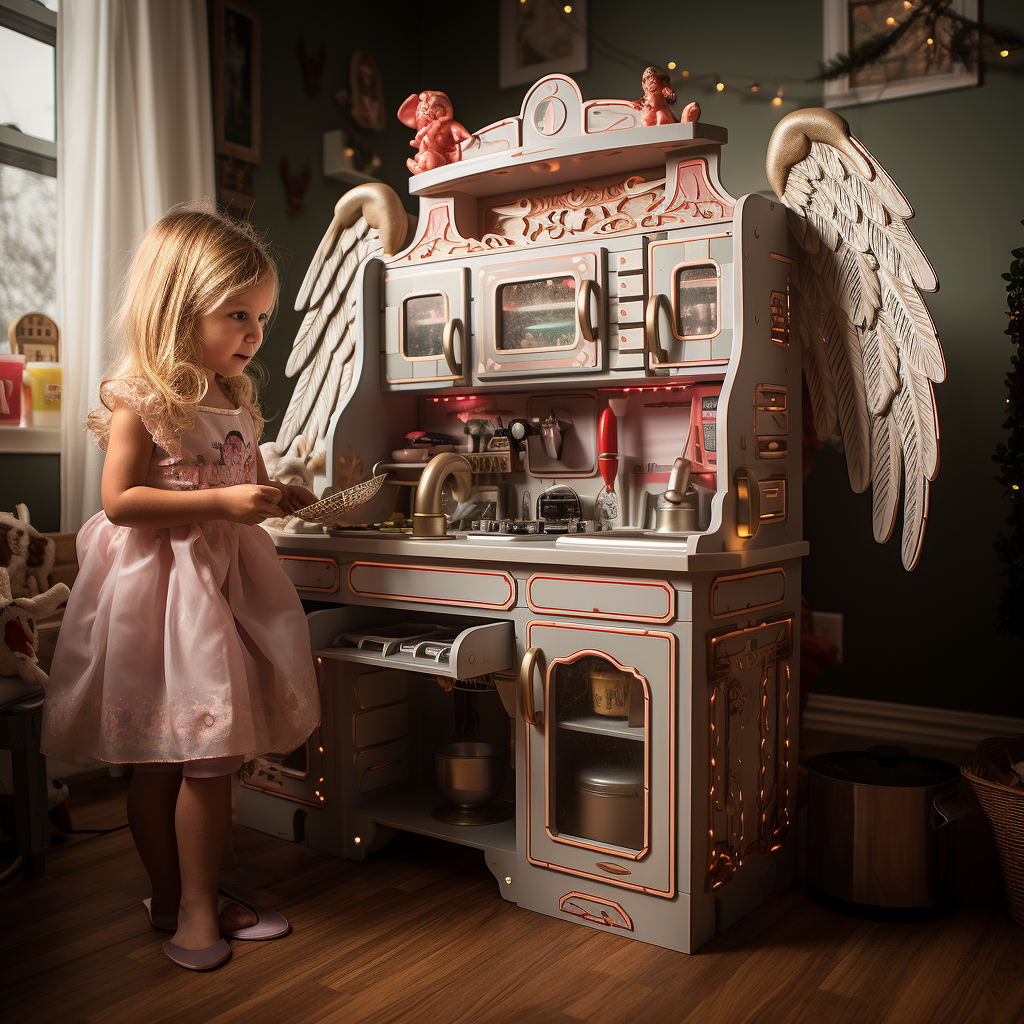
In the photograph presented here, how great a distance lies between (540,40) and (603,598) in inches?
101

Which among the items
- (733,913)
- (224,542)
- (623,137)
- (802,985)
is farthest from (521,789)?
(623,137)

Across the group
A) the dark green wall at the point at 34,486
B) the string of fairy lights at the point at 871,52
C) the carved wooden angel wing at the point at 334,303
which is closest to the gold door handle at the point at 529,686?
the carved wooden angel wing at the point at 334,303

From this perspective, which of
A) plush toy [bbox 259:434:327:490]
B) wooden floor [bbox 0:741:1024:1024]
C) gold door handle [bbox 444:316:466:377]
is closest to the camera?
wooden floor [bbox 0:741:1024:1024]

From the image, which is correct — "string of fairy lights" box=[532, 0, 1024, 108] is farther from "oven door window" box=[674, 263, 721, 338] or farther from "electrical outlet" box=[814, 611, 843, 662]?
"electrical outlet" box=[814, 611, 843, 662]

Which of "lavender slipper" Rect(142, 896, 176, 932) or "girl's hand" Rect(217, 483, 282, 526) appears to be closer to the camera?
"girl's hand" Rect(217, 483, 282, 526)

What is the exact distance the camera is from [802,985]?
1.61 m

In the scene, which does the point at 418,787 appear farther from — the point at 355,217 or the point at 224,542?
the point at 355,217

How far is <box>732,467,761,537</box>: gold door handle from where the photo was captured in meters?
1.79

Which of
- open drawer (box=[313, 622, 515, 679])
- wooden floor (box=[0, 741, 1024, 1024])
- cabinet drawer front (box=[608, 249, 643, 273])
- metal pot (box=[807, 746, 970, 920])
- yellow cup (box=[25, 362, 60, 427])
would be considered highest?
cabinet drawer front (box=[608, 249, 643, 273])

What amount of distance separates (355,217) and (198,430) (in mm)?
1018

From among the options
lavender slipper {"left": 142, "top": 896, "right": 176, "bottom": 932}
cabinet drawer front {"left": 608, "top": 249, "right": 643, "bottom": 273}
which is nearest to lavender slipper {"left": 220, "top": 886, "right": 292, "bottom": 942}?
lavender slipper {"left": 142, "top": 896, "right": 176, "bottom": 932}

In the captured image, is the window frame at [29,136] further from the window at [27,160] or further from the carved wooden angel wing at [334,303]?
the carved wooden angel wing at [334,303]

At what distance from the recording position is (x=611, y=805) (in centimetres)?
180

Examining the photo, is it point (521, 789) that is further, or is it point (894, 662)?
point (894, 662)
